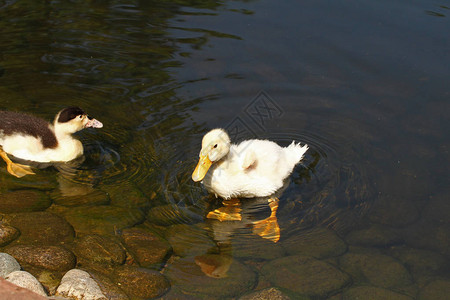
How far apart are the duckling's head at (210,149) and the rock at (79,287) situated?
171 cm

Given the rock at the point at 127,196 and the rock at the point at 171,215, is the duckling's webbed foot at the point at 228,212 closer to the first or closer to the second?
the rock at the point at 171,215

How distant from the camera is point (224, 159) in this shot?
244 inches

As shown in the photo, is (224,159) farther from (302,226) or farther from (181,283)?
(181,283)

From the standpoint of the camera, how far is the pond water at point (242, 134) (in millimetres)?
5254

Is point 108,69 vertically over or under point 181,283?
over

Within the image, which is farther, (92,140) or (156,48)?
(156,48)

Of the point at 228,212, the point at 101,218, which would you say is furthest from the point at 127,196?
the point at 228,212

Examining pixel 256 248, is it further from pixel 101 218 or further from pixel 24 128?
pixel 24 128

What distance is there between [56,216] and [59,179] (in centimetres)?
95

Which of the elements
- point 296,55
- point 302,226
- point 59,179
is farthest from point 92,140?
point 296,55

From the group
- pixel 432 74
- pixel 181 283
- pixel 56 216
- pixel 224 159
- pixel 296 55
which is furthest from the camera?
pixel 296 55

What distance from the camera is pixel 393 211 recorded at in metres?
6.18

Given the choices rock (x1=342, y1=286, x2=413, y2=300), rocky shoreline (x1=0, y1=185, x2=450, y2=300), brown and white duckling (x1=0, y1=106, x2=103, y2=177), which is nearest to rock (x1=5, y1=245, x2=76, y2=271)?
rocky shoreline (x1=0, y1=185, x2=450, y2=300)

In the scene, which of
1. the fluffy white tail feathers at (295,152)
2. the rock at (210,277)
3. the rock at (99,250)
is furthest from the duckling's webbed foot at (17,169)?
the fluffy white tail feathers at (295,152)
